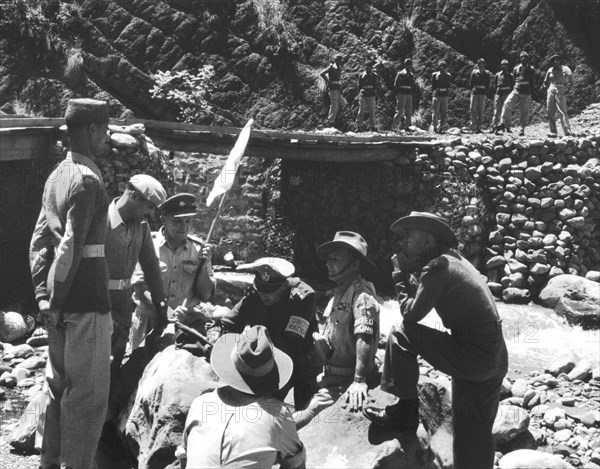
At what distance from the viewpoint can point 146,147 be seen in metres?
13.2

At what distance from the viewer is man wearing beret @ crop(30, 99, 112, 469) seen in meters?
4.62

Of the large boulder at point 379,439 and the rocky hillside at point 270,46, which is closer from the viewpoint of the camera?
the large boulder at point 379,439

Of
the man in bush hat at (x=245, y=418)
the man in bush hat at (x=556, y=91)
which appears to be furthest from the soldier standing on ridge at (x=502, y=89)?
the man in bush hat at (x=245, y=418)

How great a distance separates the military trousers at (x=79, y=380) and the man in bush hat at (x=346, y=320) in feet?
4.46

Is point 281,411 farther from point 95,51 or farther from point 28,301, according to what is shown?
point 95,51

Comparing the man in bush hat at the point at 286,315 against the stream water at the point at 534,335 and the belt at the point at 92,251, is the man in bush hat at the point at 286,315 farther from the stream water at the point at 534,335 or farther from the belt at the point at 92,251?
the stream water at the point at 534,335

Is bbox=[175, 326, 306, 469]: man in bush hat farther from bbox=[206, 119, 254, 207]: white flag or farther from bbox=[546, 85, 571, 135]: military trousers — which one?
bbox=[546, 85, 571, 135]: military trousers

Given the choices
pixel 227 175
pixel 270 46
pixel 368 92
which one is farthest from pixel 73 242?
pixel 270 46

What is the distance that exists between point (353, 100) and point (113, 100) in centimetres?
605

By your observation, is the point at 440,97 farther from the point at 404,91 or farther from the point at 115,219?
the point at 115,219

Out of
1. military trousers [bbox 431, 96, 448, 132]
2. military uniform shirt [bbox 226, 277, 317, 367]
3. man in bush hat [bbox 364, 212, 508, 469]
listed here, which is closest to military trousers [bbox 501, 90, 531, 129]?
military trousers [bbox 431, 96, 448, 132]

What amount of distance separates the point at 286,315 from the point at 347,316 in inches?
15.1

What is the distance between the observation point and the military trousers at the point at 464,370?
4.71m

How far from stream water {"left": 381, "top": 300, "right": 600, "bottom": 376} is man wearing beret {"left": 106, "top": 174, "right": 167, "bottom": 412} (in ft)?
22.0
